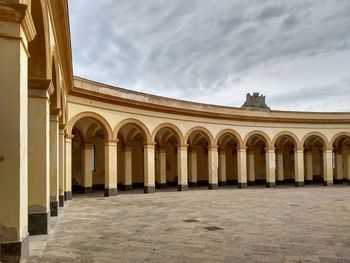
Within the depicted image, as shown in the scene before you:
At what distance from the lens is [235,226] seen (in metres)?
10.1

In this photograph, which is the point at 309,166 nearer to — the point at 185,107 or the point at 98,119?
the point at 185,107

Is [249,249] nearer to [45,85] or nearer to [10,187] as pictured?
[10,187]

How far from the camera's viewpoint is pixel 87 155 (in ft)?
72.4

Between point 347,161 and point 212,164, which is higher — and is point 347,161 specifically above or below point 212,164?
below

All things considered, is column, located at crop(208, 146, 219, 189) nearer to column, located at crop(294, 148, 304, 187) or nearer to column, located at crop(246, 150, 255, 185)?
column, located at crop(246, 150, 255, 185)

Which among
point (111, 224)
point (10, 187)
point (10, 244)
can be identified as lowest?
point (111, 224)

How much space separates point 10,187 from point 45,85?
3.70 m

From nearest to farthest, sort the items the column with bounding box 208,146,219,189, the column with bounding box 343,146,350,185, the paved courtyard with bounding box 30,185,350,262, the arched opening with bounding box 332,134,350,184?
the paved courtyard with bounding box 30,185,350,262 < the column with bounding box 208,146,219,189 < the column with bounding box 343,146,350,185 < the arched opening with bounding box 332,134,350,184

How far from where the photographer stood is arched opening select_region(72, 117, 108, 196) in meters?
22.0

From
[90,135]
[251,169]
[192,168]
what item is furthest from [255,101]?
[90,135]

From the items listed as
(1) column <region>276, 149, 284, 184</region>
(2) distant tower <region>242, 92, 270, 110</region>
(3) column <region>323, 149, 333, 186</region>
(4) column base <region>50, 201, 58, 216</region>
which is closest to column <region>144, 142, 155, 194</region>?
(4) column base <region>50, 201, 58, 216</region>

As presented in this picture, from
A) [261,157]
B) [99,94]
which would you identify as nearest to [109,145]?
[99,94]

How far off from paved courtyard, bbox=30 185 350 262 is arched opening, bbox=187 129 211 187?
1368 centimetres

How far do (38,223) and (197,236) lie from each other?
3781 mm
